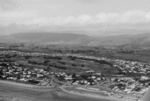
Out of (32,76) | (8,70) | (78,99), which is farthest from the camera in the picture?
(8,70)

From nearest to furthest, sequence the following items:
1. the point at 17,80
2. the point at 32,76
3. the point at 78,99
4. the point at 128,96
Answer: the point at 78,99 < the point at 128,96 < the point at 17,80 < the point at 32,76

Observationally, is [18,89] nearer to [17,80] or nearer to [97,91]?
[17,80]

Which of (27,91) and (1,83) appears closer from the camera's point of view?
(27,91)

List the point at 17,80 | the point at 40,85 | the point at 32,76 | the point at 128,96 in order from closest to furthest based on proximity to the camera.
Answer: the point at 128,96, the point at 40,85, the point at 17,80, the point at 32,76

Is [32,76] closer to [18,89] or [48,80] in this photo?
[48,80]

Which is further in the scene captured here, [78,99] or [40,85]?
[40,85]

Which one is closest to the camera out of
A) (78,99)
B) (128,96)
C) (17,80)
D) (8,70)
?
(78,99)

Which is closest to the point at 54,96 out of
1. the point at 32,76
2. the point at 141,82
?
the point at 32,76

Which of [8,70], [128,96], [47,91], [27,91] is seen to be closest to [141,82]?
[128,96]

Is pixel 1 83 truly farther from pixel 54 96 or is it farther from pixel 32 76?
pixel 54 96
